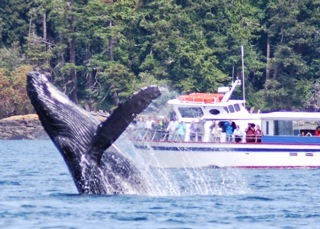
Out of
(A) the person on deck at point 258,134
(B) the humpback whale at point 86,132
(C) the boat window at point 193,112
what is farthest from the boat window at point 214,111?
(B) the humpback whale at point 86,132

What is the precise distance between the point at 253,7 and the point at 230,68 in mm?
4716

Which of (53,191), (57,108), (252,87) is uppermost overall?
(57,108)

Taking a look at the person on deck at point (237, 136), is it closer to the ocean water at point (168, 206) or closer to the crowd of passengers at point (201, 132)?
the crowd of passengers at point (201, 132)

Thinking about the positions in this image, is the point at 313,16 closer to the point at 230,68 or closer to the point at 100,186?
the point at 230,68

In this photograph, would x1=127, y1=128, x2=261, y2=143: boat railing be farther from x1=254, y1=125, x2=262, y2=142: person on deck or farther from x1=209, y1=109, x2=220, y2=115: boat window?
x1=209, y1=109, x2=220, y2=115: boat window

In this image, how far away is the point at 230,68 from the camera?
84125mm

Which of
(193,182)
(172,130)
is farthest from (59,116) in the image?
(172,130)

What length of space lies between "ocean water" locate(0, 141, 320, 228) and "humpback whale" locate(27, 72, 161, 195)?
0.57 m

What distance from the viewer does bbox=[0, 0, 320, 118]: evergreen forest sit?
81812 millimetres

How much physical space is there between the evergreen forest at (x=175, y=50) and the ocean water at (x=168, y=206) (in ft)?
142

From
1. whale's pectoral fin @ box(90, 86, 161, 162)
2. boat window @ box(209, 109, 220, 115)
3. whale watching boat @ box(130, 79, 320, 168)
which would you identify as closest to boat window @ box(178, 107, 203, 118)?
boat window @ box(209, 109, 220, 115)

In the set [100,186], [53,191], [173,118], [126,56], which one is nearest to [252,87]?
[126,56]

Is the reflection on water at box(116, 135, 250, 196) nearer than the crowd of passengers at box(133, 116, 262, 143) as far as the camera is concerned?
Yes

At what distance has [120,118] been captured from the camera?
24.7 meters
